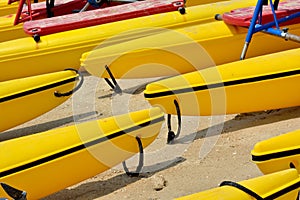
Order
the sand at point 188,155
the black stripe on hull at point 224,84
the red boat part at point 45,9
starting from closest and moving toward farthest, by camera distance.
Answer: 1. the sand at point 188,155
2. the black stripe on hull at point 224,84
3. the red boat part at point 45,9

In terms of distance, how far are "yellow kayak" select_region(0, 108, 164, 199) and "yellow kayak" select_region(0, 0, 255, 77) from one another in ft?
4.20

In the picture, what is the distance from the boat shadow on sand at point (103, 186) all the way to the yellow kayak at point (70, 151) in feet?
0.31

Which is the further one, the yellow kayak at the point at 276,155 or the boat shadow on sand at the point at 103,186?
the boat shadow on sand at the point at 103,186

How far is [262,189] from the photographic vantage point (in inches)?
82.4

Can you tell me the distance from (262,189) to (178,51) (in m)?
1.82

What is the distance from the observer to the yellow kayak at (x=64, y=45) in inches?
158

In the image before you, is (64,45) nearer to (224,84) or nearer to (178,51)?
(178,51)

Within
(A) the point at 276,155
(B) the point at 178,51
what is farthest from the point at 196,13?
(A) the point at 276,155

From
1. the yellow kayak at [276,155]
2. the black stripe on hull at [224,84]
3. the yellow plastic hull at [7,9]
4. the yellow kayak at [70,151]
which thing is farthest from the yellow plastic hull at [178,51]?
the yellow plastic hull at [7,9]

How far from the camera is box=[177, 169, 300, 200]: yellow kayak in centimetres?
207

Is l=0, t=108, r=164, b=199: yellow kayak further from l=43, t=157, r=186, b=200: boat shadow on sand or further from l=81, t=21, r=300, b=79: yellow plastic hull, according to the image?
l=81, t=21, r=300, b=79: yellow plastic hull

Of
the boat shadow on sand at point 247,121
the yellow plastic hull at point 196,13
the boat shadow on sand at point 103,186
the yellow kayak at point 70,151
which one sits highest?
the yellow plastic hull at point 196,13

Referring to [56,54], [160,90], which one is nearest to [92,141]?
[160,90]

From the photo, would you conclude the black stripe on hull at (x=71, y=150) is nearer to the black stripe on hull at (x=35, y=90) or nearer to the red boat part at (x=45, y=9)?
the black stripe on hull at (x=35, y=90)
